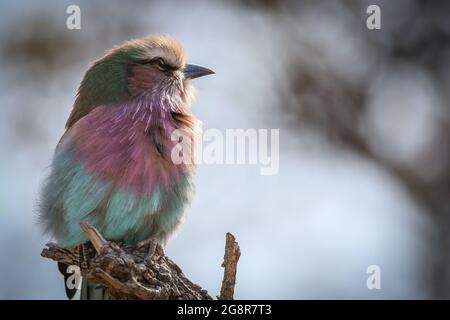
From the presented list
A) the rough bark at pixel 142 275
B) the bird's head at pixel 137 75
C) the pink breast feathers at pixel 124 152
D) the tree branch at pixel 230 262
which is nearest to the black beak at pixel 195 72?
the bird's head at pixel 137 75

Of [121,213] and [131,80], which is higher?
[131,80]

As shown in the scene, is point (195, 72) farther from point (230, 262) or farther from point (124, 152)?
point (230, 262)

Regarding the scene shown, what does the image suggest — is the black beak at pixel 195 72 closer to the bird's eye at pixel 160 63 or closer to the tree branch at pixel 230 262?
the bird's eye at pixel 160 63

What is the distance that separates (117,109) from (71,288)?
104 centimetres

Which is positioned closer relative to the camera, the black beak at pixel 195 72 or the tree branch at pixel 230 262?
the tree branch at pixel 230 262

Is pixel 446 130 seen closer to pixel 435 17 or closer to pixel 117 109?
pixel 435 17

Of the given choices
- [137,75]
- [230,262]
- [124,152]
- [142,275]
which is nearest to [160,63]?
[137,75]

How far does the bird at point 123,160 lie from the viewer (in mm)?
4750

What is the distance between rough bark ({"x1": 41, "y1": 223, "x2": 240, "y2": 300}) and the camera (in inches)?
145

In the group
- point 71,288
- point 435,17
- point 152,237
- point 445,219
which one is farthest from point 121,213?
point 435,17

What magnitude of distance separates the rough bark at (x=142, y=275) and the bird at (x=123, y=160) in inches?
28.5

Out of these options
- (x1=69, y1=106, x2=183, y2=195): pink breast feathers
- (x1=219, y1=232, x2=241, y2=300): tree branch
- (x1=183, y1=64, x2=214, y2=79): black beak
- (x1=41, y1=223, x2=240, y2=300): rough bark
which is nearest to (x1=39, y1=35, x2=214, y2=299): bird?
(x1=69, y1=106, x2=183, y2=195): pink breast feathers

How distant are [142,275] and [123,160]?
1.10m
